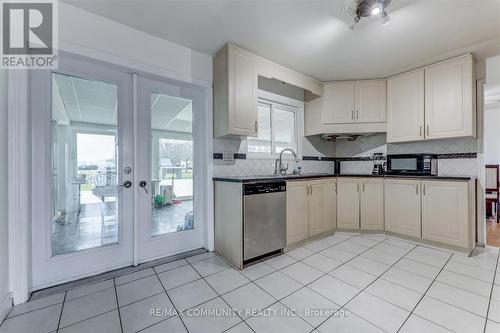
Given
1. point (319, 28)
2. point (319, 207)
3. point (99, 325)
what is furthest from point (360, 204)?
point (99, 325)

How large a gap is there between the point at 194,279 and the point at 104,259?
948mm

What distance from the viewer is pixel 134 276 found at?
2.04 metres

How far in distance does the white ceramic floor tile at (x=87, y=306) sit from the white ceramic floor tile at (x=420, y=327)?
205 cm

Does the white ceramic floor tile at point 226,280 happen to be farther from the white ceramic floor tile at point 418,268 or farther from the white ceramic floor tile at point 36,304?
the white ceramic floor tile at point 418,268

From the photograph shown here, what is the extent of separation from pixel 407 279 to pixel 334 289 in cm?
75

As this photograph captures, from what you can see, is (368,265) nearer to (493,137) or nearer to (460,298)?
(460,298)

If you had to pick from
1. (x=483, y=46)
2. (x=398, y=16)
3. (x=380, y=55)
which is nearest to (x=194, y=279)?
(x=398, y=16)

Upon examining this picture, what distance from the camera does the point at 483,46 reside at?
241 cm

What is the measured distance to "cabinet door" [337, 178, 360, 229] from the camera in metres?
3.23

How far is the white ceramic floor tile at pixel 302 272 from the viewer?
197cm

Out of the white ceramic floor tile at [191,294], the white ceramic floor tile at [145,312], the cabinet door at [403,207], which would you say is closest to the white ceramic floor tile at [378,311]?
the white ceramic floor tile at [191,294]

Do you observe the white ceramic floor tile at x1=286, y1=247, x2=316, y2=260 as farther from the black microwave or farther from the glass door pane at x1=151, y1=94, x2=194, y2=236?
the black microwave

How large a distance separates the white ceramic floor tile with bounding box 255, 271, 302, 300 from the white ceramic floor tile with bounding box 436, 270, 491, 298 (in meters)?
1.36

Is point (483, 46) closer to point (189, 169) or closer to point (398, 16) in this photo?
point (398, 16)
